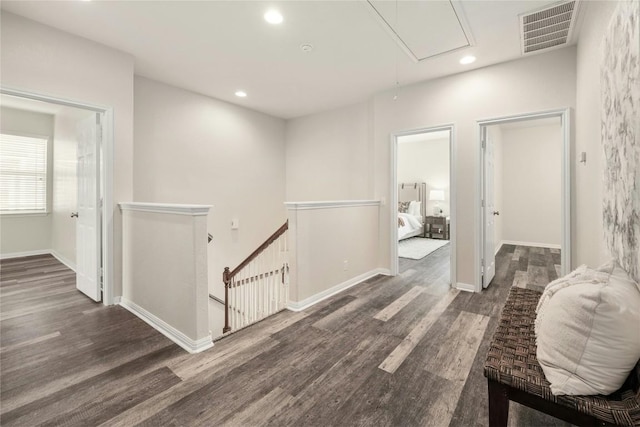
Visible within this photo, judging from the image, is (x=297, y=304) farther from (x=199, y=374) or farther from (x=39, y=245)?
(x=39, y=245)

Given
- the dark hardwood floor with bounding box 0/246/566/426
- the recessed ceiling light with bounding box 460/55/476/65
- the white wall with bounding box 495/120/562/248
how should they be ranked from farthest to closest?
the white wall with bounding box 495/120/562/248
the recessed ceiling light with bounding box 460/55/476/65
the dark hardwood floor with bounding box 0/246/566/426

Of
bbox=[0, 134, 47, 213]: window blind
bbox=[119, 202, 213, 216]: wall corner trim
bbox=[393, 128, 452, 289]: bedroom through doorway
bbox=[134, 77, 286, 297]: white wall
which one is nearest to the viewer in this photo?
bbox=[119, 202, 213, 216]: wall corner trim

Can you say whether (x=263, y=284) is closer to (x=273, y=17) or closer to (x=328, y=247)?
(x=328, y=247)

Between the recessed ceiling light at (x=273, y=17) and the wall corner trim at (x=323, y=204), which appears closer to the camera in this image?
the recessed ceiling light at (x=273, y=17)

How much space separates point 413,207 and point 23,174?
9039 millimetres

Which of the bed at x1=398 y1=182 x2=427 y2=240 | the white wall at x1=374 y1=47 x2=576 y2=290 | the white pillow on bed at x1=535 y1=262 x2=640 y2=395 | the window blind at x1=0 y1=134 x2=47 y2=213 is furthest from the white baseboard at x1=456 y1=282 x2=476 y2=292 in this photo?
the window blind at x1=0 y1=134 x2=47 y2=213

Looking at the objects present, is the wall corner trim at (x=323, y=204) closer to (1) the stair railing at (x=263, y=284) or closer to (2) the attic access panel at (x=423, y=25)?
(1) the stair railing at (x=263, y=284)

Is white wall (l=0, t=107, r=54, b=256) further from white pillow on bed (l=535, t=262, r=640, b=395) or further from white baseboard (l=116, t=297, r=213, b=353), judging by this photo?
white pillow on bed (l=535, t=262, r=640, b=395)

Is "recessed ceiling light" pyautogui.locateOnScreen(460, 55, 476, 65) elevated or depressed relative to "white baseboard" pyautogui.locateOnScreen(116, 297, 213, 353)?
elevated

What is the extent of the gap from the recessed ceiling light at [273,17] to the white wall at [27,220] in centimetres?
569

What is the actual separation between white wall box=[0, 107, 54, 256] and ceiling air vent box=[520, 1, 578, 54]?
25.3 feet

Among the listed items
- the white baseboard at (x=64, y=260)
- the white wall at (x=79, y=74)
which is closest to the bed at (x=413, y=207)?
the white wall at (x=79, y=74)

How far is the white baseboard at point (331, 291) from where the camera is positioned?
295cm

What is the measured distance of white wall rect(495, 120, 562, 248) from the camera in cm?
629
